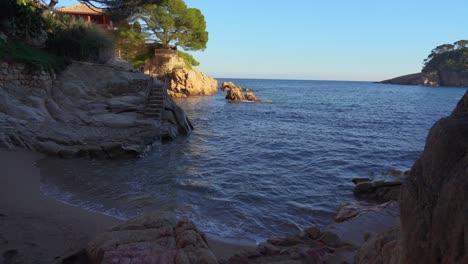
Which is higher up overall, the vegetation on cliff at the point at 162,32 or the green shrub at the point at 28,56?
the vegetation on cliff at the point at 162,32

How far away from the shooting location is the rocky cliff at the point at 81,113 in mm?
11219

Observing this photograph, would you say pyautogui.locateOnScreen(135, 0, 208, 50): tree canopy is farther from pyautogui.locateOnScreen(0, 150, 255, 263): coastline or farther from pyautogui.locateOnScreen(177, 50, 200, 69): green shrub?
pyautogui.locateOnScreen(0, 150, 255, 263): coastline

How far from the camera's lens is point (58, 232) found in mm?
5070

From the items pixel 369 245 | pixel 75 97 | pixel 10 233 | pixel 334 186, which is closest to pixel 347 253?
pixel 369 245

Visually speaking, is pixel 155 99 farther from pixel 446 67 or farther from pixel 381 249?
pixel 446 67

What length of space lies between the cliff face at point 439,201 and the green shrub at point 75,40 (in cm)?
1919

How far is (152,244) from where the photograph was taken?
3.90m

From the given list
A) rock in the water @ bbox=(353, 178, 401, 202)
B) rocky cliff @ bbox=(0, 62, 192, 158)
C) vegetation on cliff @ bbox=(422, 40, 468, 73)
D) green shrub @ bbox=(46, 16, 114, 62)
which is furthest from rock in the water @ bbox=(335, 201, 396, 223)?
vegetation on cliff @ bbox=(422, 40, 468, 73)

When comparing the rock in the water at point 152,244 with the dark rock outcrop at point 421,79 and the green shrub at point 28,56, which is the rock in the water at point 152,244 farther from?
the dark rock outcrop at point 421,79

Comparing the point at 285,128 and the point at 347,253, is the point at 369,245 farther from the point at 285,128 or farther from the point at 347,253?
the point at 285,128

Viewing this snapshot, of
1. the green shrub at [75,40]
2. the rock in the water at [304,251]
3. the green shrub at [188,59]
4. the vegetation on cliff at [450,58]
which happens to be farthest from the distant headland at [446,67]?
the rock in the water at [304,251]

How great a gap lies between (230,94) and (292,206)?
35147mm

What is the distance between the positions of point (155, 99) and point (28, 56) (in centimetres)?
580

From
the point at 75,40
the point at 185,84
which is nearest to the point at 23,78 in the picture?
the point at 75,40
